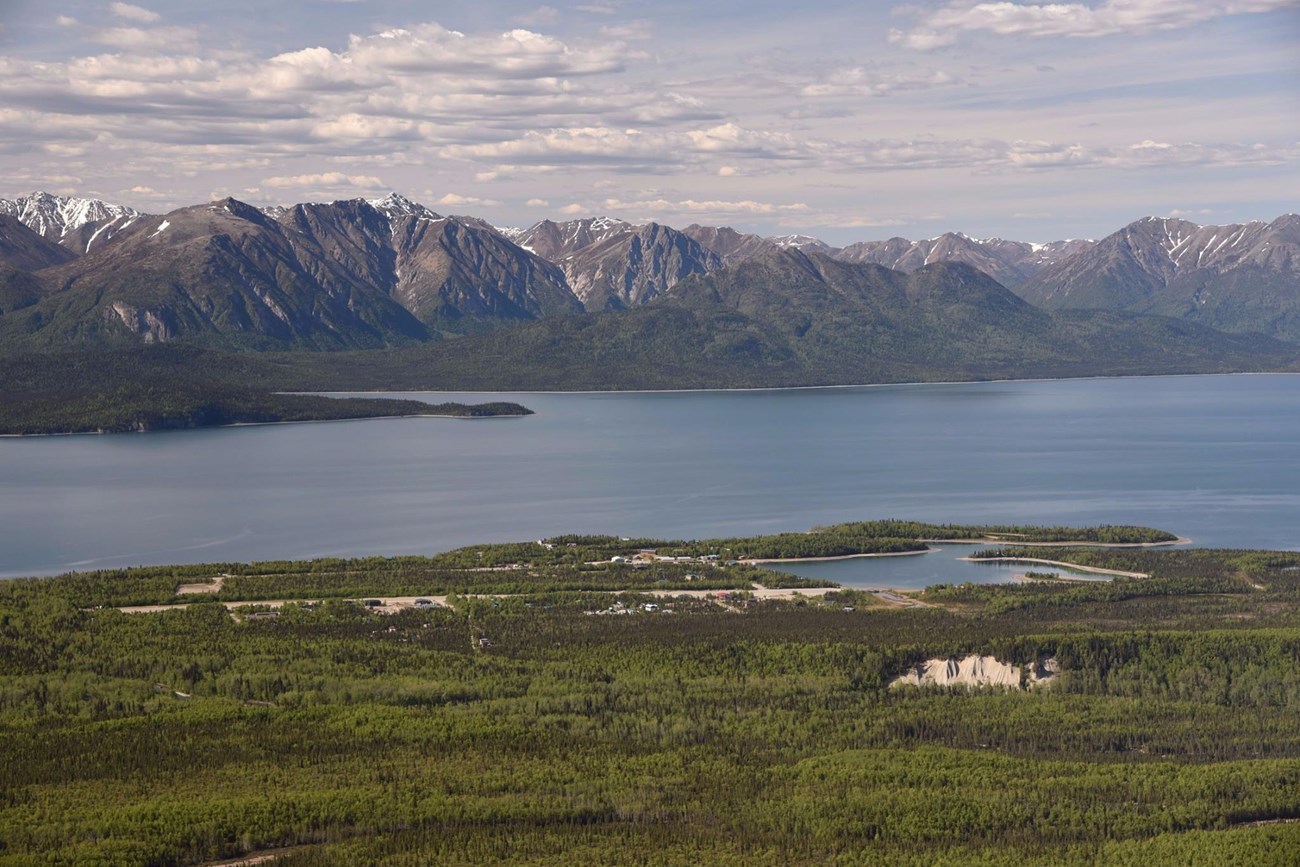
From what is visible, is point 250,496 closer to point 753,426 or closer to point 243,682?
point 243,682

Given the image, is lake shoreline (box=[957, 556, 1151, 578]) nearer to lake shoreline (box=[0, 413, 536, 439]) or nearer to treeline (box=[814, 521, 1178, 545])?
treeline (box=[814, 521, 1178, 545])

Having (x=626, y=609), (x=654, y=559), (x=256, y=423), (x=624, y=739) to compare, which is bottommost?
(x=624, y=739)

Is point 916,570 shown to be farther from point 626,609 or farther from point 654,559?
point 626,609

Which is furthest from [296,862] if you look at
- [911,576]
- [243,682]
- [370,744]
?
[911,576]

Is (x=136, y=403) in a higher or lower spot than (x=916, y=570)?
higher

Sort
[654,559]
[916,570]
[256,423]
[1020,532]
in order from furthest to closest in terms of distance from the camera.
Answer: [256,423], [1020,532], [654,559], [916,570]

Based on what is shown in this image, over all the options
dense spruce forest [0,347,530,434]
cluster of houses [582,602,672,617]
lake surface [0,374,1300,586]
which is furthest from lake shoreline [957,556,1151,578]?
dense spruce forest [0,347,530,434]

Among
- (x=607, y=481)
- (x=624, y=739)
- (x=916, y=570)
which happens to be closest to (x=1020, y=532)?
(x=916, y=570)
